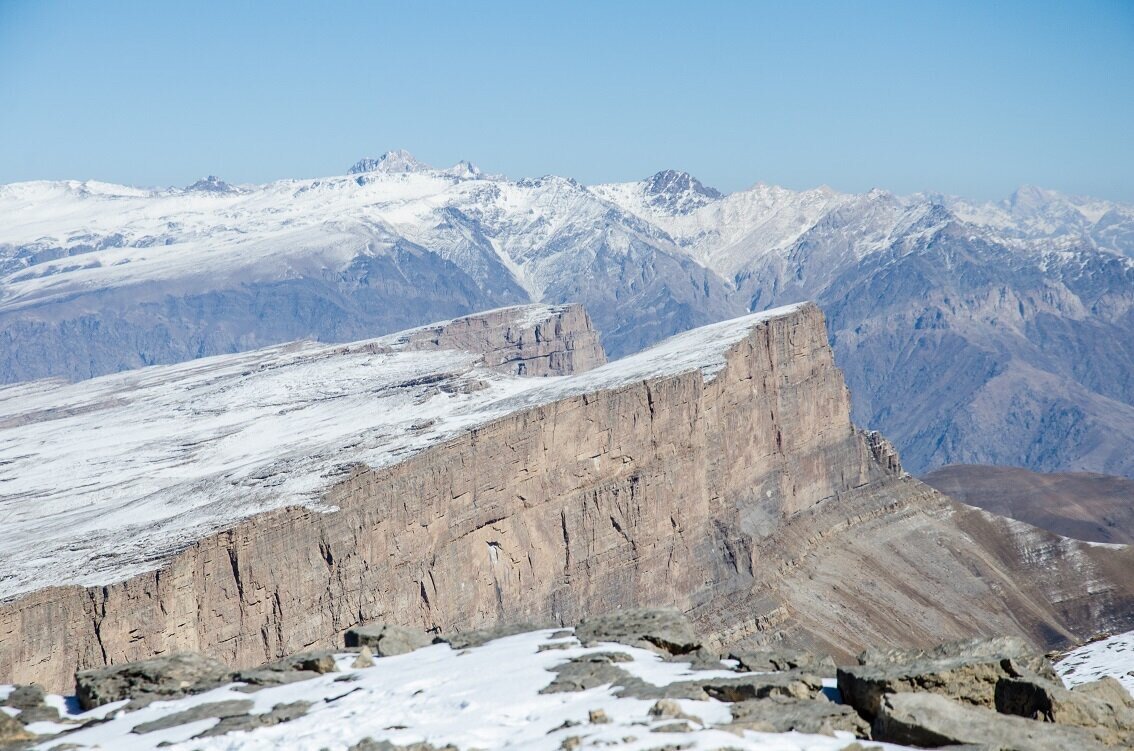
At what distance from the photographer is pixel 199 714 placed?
4012 cm

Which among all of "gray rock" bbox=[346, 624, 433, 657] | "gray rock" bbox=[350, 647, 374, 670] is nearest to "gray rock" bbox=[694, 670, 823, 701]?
"gray rock" bbox=[350, 647, 374, 670]

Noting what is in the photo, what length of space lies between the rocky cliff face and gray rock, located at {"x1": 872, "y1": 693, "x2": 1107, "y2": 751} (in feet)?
196

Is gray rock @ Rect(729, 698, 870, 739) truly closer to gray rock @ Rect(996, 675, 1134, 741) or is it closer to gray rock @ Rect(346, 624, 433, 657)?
gray rock @ Rect(996, 675, 1134, 741)

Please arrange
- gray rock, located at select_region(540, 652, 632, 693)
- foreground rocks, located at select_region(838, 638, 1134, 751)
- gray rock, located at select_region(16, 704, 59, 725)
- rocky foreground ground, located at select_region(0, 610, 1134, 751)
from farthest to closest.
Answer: gray rock, located at select_region(16, 704, 59, 725), gray rock, located at select_region(540, 652, 632, 693), rocky foreground ground, located at select_region(0, 610, 1134, 751), foreground rocks, located at select_region(838, 638, 1134, 751)

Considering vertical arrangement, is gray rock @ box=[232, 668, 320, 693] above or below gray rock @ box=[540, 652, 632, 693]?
below

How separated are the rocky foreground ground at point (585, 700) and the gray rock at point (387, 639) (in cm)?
12

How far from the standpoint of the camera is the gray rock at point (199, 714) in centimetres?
3953

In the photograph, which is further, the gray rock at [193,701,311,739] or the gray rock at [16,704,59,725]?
the gray rock at [16,704,59,725]

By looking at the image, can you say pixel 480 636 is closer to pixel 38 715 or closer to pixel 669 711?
pixel 38 715

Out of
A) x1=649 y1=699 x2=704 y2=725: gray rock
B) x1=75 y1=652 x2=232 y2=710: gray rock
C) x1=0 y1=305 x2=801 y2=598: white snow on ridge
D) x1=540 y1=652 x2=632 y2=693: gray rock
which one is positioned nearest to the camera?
x1=649 y1=699 x2=704 y2=725: gray rock

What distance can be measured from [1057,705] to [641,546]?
316 ft

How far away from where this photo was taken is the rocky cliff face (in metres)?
92.2

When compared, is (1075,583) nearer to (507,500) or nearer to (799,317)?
(799,317)

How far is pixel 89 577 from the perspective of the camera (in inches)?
3529
